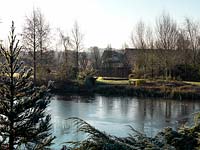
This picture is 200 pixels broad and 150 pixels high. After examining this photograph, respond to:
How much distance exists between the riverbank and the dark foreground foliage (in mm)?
24191

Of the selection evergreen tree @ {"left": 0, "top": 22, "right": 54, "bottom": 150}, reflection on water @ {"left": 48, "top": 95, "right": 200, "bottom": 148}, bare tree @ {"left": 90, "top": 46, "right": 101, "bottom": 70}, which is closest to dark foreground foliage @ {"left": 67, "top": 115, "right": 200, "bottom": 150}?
evergreen tree @ {"left": 0, "top": 22, "right": 54, "bottom": 150}

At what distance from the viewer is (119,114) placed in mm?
19625

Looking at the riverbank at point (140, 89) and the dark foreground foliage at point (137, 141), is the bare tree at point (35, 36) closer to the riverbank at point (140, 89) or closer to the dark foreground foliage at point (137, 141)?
the riverbank at point (140, 89)

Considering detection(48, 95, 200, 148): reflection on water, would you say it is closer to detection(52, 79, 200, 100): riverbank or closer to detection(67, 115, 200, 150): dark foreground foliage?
detection(52, 79, 200, 100): riverbank

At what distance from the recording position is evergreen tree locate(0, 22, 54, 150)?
26.0ft

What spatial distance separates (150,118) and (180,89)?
10760mm

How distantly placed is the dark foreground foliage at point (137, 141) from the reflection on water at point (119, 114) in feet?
29.4

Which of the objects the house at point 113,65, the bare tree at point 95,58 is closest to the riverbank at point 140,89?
the house at point 113,65

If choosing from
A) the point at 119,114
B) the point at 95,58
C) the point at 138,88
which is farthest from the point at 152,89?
the point at 95,58

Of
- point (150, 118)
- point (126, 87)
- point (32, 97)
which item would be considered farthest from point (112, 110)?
point (32, 97)

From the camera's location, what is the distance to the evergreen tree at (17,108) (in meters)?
7.94

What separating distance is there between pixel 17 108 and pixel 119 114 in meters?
12.1

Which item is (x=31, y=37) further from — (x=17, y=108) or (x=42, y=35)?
(x=17, y=108)

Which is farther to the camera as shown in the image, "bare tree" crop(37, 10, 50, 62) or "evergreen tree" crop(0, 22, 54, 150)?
"bare tree" crop(37, 10, 50, 62)
